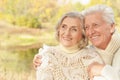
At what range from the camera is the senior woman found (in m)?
2.13

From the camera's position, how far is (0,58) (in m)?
4.47

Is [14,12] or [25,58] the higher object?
[14,12]

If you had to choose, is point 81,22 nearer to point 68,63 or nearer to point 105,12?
point 105,12

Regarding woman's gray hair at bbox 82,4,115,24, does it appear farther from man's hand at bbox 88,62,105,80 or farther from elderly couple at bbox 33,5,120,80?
man's hand at bbox 88,62,105,80

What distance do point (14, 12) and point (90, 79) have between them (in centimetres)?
267

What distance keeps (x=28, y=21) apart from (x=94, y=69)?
266 centimetres

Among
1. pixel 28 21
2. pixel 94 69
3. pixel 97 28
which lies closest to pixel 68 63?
pixel 94 69

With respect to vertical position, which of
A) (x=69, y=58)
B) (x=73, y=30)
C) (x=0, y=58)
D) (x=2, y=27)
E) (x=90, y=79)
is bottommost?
(x=90, y=79)

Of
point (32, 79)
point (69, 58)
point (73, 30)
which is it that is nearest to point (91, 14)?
point (73, 30)

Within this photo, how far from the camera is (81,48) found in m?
2.24

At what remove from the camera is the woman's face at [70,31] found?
215 cm

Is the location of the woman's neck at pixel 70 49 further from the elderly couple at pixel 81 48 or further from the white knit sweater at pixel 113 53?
the white knit sweater at pixel 113 53

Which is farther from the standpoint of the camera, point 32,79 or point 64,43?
point 32,79

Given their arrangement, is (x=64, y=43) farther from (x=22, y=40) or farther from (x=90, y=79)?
(x=22, y=40)
